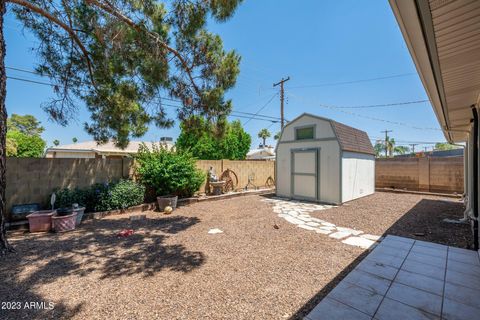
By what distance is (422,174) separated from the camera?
978cm

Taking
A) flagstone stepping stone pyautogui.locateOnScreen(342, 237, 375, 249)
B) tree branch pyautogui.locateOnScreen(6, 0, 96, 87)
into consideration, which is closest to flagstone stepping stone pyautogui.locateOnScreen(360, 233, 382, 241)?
flagstone stepping stone pyautogui.locateOnScreen(342, 237, 375, 249)

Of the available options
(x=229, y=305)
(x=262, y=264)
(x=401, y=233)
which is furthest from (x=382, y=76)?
(x=229, y=305)

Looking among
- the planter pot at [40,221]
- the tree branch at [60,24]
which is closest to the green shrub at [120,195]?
the planter pot at [40,221]

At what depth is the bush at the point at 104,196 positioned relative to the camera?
529 centimetres

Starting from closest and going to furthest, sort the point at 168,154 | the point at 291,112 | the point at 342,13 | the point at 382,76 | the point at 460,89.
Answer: the point at 460,89 < the point at 342,13 < the point at 168,154 < the point at 382,76 < the point at 291,112

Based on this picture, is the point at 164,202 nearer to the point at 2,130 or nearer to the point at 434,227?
the point at 2,130

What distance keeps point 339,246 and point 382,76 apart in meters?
11.6

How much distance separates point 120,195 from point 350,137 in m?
8.60

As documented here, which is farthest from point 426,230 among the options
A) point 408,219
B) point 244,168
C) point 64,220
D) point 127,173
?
point 127,173

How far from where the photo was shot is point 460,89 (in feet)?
9.24

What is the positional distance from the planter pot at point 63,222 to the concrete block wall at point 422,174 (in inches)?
513

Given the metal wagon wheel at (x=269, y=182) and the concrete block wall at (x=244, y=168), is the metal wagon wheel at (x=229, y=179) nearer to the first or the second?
the concrete block wall at (x=244, y=168)

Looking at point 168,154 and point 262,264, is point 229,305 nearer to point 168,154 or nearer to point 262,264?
point 262,264

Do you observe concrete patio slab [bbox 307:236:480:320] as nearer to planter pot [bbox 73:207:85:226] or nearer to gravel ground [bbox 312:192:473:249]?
gravel ground [bbox 312:192:473:249]
